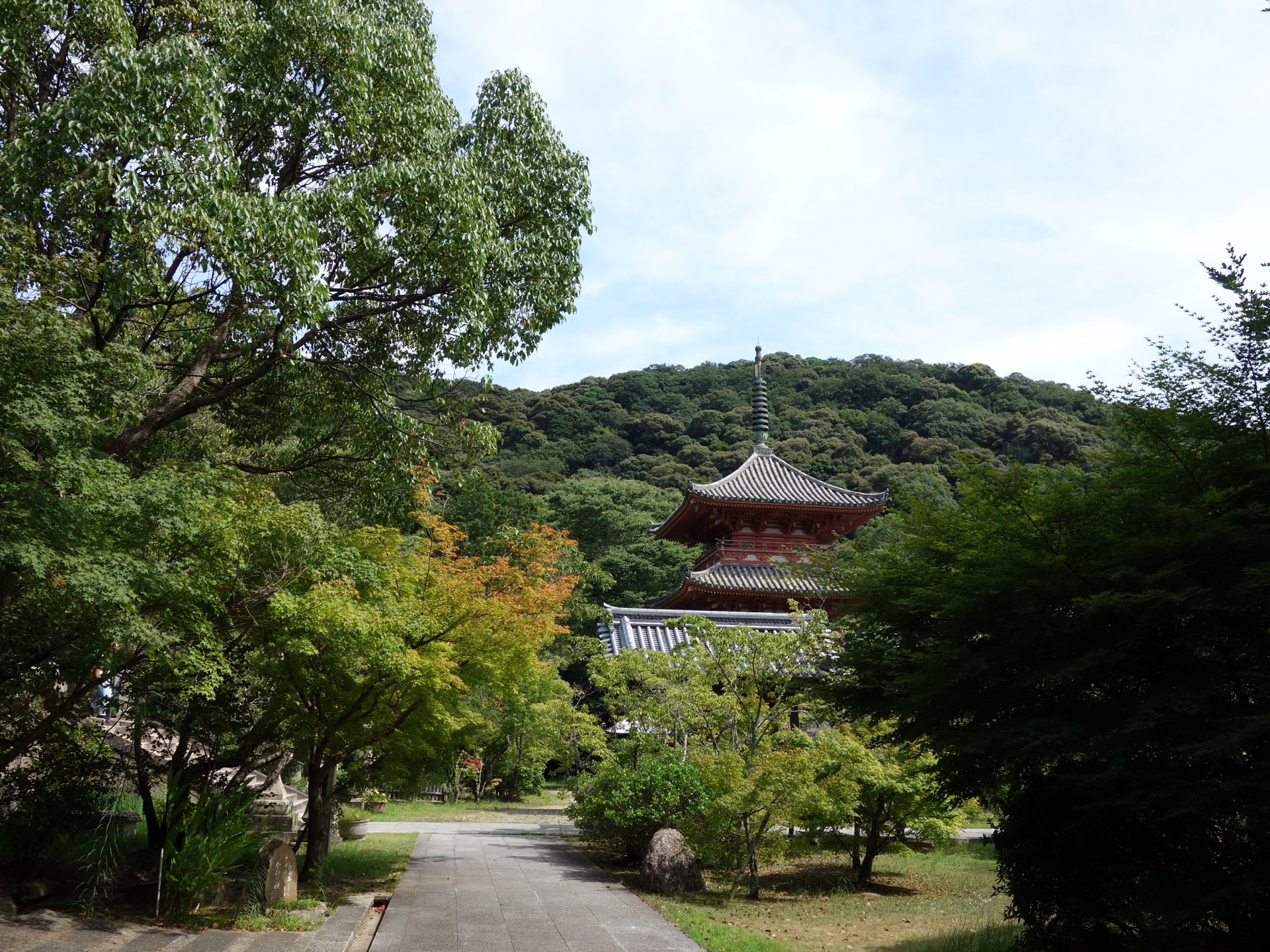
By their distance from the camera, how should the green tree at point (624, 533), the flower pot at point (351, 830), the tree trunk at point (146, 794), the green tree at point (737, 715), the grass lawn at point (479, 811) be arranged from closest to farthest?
the tree trunk at point (146, 794) → the green tree at point (737, 715) → the flower pot at point (351, 830) → the grass lawn at point (479, 811) → the green tree at point (624, 533)

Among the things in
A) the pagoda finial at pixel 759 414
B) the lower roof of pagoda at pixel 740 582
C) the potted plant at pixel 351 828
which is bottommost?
the potted plant at pixel 351 828

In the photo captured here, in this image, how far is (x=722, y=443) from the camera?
58.6 meters

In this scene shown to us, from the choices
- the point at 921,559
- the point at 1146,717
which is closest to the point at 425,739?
the point at 921,559

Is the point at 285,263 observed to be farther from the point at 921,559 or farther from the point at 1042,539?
the point at 1042,539

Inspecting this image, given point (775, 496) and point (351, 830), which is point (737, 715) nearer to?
point (351, 830)

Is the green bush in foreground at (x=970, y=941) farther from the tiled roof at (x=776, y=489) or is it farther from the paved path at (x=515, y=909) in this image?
the tiled roof at (x=776, y=489)

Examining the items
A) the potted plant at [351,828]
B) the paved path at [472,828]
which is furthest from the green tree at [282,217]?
the paved path at [472,828]

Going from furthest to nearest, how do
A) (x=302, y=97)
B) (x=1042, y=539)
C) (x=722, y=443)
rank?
(x=722, y=443) → (x=302, y=97) → (x=1042, y=539)

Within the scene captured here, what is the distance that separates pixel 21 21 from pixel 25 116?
71 cm

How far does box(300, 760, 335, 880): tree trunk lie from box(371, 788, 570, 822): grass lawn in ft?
27.3

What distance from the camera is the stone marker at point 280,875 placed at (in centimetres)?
787

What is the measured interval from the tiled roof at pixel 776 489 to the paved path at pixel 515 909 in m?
10.3

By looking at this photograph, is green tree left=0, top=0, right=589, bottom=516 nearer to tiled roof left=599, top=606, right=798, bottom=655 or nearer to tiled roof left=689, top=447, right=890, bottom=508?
tiled roof left=599, top=606, right=798, bottom=655

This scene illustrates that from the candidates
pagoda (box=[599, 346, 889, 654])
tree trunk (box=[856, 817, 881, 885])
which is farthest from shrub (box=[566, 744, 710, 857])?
pagoda (box=[599, 346, 889, 654])
